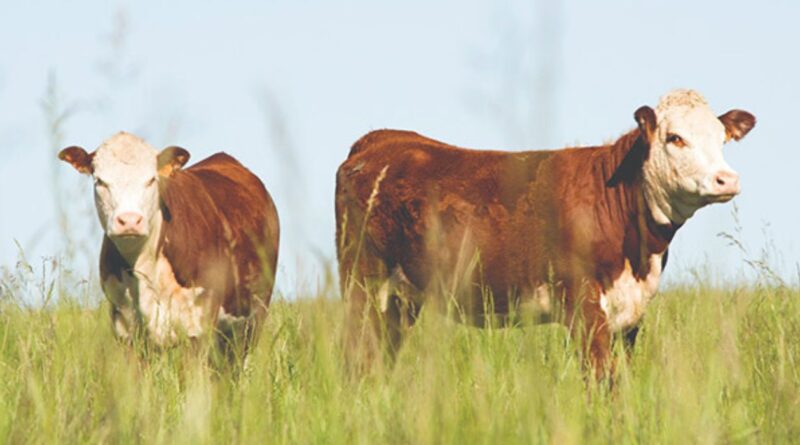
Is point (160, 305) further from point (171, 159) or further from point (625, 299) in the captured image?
point (625, 299)

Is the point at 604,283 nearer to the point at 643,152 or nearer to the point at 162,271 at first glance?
the point at 643,152

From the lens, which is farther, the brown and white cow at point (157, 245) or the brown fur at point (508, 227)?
the brown fur at point (508, 227)

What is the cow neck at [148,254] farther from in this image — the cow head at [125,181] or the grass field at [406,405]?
the grass field at [406,405]

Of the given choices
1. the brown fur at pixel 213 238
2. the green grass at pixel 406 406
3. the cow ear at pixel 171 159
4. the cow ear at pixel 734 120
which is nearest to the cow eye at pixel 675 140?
the cow ear at pixel 734 120

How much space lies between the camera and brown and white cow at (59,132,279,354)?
22.9 feet

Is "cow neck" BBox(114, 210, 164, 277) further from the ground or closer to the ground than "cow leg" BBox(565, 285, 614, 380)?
further from the ground

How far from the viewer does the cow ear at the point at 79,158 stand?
7.29 metres

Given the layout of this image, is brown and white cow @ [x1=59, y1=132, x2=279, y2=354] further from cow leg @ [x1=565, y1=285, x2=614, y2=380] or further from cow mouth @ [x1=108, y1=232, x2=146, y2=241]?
cow leg @ [x1=565, y1=285, x2=614, y2=380]

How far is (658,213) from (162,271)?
3.24 meters

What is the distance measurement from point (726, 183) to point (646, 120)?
791 mm

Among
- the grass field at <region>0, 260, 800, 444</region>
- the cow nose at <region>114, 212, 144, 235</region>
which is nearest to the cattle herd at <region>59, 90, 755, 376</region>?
the cow nose at <region>114, 212, 144, 235</region>

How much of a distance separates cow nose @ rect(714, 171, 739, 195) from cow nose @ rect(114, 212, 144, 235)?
3.45 metres

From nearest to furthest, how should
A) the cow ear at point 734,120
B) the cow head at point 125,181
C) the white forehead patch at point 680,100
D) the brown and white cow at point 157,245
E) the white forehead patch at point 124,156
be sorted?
1. the cow head at point 125,181
2. the brown and white cow at point 157,245
3. the white forehead patch at point 124,156
4. the white forehead patch at point 680,100
5. the cow ear at point 734,120

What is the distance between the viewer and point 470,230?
8.11 m
